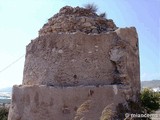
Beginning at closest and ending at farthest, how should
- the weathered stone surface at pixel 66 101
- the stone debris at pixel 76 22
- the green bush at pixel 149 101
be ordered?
1. the weathered stone surface at pixel 66 101
2. the stone debris at pixel 76 22
3. the green bush at pixel 149 101

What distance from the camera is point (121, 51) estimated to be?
746 centimetres

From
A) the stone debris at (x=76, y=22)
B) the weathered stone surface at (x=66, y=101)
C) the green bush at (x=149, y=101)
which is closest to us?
the weathered stone surface at (x=66, y=101)

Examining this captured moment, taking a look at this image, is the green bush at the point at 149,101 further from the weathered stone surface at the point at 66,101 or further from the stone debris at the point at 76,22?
the weathered stone surface at the point at 66,101

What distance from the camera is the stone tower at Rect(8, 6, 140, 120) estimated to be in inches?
274

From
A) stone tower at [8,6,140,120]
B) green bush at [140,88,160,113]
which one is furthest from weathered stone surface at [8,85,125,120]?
green bush at [140,88,160,113]

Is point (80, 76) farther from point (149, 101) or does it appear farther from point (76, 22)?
point (149, 101)

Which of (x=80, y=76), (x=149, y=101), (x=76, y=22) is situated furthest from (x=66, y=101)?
(x=149, y=101)

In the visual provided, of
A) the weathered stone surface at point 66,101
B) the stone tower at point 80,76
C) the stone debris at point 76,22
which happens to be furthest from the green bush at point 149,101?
the weathered stone surface at point 66,101

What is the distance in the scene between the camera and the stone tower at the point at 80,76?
6.95 metres

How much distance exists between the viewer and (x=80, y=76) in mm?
7391

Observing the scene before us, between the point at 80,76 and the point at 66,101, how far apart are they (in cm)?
72

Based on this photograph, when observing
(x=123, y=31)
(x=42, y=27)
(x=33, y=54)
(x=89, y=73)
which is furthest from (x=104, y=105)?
(x=42, y=27)

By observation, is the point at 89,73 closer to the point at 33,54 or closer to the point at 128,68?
the point at 128,68

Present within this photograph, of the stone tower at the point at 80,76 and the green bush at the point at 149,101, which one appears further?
the green bush at the point at 149,101
